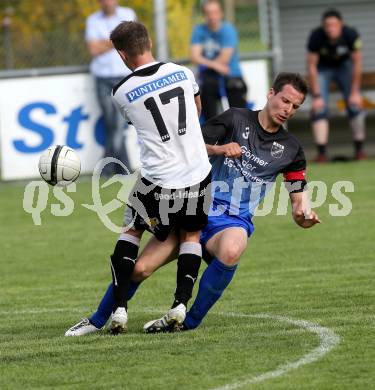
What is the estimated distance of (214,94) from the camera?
1443 centimetres

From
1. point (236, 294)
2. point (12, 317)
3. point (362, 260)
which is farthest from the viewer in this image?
point (362, 260)

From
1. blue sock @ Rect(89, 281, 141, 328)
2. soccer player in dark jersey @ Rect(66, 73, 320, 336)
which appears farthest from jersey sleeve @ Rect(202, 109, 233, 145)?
blue sock @ Rect(89, 281, 141, 328)

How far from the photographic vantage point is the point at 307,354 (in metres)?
5.38

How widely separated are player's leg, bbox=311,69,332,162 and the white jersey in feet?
29.6

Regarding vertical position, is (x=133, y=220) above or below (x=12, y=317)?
above

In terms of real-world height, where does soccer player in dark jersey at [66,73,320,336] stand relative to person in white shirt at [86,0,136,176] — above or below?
above

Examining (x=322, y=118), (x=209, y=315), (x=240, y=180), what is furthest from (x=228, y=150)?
(x=322, y=118)

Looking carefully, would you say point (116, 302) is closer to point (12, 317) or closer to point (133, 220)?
point (133, 220)

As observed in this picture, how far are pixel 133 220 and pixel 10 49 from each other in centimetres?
1048

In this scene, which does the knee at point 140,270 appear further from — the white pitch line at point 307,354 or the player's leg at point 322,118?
the player's leg at point 322,118

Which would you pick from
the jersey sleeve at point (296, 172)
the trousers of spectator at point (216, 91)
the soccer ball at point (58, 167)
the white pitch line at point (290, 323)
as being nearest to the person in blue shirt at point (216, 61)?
the trousers of spectator at point (216, 91)

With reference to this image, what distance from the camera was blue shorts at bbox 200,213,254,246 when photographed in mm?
6418

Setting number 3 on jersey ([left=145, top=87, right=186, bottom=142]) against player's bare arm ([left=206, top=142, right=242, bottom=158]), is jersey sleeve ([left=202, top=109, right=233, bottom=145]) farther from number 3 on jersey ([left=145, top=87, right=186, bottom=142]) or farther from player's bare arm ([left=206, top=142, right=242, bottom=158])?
number 3 on jersey ([left=145, top=87, right=186, bottom=142])

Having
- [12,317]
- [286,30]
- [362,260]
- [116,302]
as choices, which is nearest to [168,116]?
[116,302]
